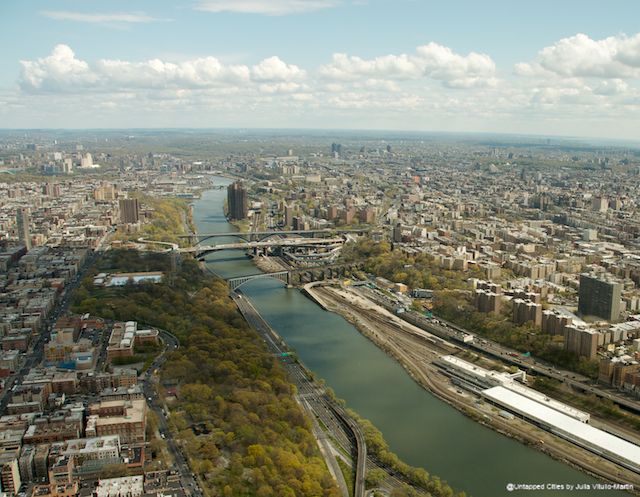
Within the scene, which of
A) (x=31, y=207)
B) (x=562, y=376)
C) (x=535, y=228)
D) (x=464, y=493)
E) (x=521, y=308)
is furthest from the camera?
(x=31, y=207)

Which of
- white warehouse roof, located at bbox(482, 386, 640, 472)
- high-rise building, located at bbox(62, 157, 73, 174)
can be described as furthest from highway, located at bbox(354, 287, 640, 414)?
high-rise building, located at bbox(62, 157, 73, 174)

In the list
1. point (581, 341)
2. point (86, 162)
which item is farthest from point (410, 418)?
point (86, 162)

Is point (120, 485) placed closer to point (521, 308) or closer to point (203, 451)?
point (203, 451)

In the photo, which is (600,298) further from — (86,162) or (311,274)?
(86,162)

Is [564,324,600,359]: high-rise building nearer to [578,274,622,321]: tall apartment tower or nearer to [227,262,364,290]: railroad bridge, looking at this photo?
[578,274,622,321]: tall apartment tower

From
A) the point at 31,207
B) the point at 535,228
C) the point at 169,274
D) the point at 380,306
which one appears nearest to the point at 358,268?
the point at 380,306

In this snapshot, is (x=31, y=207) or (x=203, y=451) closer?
(x=203, y=451)

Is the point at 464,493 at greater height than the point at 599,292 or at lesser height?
lesser
